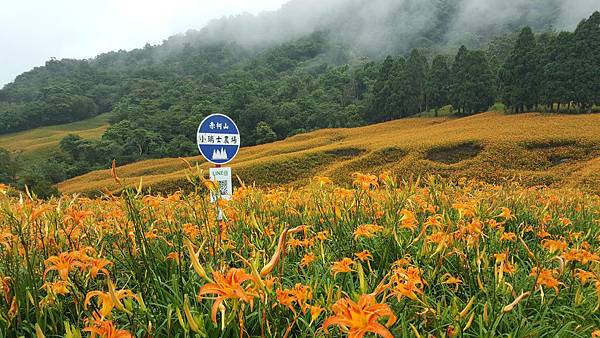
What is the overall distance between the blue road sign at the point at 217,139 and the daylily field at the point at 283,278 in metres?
1.23

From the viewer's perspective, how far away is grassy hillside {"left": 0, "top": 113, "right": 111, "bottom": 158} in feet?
142

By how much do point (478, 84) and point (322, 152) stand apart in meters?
16.8

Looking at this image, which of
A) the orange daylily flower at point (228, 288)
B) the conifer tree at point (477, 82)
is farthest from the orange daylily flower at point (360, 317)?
the conifer tree at point (477, 82)

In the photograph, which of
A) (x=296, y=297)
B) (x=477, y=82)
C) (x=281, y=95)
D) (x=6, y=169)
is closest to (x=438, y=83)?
(x=477, y=82)

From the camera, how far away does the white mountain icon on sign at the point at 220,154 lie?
4.20 metres

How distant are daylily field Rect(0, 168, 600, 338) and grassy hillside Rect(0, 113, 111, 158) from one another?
153 ft

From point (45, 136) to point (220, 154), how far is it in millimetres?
58569

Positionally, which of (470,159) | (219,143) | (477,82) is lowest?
(470,159)

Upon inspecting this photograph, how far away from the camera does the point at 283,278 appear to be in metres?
1.79

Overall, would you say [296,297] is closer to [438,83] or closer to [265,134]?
[438,83]

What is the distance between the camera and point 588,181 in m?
10.7

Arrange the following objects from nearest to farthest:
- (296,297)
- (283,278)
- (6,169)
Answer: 1. (296,297)
2. (283,278)
3. (6,169)

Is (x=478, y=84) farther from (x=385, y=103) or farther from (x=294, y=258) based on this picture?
(x=294, y=258)

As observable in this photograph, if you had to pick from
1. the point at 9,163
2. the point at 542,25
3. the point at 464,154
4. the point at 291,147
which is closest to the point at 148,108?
the point at 9,163
